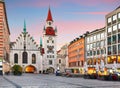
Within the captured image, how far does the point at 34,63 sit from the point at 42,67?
5804mm

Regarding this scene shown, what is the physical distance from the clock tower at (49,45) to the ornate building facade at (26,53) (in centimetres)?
756

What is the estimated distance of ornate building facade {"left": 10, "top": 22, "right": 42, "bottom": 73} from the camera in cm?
15550

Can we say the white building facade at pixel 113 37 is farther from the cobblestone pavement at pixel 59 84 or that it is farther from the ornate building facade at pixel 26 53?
the ornate building facade at pixel 26 53

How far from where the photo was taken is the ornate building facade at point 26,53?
155500 mm

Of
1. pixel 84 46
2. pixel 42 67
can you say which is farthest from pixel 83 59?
pixel 42 67

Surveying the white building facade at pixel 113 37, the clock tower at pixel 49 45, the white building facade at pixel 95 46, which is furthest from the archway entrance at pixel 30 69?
the white building facade at pixel 113 37

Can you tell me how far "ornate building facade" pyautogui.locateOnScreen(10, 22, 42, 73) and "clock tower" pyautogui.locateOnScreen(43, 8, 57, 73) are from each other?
756 centimetres

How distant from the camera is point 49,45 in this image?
169750 mm

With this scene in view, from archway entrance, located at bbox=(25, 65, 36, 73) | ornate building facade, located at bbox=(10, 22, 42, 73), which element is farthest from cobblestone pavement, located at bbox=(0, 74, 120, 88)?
archway entrance, located at bbox=(25, 65, 36, 73)

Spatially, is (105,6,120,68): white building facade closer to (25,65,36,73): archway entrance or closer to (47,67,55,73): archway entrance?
(25,65,36,73): archway entrance

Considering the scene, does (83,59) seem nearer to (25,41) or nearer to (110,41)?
(110,41)

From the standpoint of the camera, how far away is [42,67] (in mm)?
160875

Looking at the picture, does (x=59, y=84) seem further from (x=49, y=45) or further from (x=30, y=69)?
(x=49, y=45)

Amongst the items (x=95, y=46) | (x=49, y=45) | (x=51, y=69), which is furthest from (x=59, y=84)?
(x=49, y=45)
